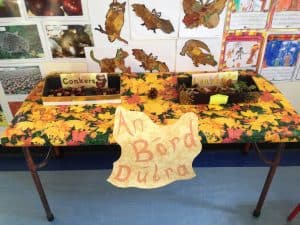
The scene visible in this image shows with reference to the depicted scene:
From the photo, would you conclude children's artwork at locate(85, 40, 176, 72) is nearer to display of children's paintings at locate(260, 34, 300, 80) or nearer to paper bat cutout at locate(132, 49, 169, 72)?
paper bat cutout at locate(132, 49, 169, 72)

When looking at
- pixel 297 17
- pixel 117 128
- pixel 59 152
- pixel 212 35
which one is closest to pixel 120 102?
pixel 117 128

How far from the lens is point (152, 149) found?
968 mm

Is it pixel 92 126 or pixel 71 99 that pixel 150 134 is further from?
pixel 71 99

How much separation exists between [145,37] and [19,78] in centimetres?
64

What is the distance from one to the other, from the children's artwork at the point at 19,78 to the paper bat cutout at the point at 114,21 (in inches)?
15.2

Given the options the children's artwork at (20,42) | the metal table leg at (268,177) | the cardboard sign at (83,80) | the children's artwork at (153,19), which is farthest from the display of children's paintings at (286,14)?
the children's artwork at (20,42)

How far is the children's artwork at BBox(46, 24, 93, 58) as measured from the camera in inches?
46.8

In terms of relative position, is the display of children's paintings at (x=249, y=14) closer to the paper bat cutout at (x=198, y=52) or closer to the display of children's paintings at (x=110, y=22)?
the paper bat cutout at (x=198, y=52)

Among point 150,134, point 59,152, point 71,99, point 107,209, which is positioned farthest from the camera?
point 59,152

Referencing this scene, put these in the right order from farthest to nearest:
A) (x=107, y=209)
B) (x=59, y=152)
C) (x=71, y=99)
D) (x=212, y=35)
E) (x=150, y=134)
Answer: (x=59, y=152) < (x=107, y=209) < (x=212, y=35) < (x=71, y=99) < (x=150, y=134)

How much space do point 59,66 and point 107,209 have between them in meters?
0.73

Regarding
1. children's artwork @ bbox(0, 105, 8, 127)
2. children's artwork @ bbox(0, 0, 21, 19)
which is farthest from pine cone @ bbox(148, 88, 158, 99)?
children's artwork @ bbox(0, 105, 8, 127)

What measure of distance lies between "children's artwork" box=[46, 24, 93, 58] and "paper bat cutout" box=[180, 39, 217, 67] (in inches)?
17.0

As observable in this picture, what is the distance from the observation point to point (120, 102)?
1.12 m
